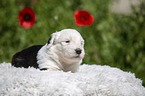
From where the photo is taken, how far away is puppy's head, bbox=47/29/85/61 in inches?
82.6

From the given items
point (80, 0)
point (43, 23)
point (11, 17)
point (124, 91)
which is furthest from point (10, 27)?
point (124, 91)

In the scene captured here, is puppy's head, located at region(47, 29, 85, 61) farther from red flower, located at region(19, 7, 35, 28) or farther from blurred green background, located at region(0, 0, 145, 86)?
blurred green background, located at region(0, 0, 145, 86)

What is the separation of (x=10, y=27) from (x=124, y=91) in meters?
3.67

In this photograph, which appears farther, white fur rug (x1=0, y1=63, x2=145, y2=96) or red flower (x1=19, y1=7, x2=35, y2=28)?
red flower (x1=19, y1=7, x2=35, y2=28)

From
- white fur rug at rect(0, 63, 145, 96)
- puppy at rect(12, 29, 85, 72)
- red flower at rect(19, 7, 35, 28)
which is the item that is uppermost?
red flower at rect(19, 7, 35, 28)

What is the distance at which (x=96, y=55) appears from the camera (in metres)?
4.58

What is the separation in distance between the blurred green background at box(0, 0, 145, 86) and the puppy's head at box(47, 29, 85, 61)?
2.06 meters

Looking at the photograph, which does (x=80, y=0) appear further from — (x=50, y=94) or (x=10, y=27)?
(x=50, y=94)

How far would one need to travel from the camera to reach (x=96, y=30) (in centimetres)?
493

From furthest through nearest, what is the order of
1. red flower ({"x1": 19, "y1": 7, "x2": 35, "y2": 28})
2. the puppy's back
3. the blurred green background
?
the blurred green background
red flower ({"x1": 19, "y1": 7, "x2": 35, "y2": 28})
the puppy's back

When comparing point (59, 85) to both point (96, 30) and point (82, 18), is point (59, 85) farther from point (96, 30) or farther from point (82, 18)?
point (96, 30)

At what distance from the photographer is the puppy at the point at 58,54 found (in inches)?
83.7

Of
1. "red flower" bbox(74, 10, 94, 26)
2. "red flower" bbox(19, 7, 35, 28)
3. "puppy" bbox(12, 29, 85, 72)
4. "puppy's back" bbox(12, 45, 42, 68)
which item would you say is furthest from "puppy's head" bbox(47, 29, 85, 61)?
"red flower" bbox(19, 7, 35, 28)

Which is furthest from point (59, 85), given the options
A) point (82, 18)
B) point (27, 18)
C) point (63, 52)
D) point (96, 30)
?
point (96, 30)
